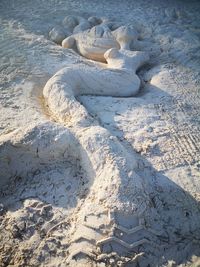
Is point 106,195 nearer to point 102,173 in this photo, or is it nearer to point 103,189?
point 103,189

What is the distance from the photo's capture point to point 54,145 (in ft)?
6.23

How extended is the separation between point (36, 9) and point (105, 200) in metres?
3.44

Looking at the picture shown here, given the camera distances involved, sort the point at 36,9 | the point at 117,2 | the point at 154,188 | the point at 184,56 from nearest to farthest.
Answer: the point at 154,188, the point at 184,56, the point at 36,9, the point at 117,2

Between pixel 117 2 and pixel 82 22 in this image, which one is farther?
pixel 117 2

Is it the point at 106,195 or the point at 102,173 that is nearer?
the point at 106,195

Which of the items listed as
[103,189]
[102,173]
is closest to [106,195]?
[103,189]

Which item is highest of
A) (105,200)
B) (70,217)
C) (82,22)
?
(82,22)

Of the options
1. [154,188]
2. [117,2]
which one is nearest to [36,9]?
[117,2]

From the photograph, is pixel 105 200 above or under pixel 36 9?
under

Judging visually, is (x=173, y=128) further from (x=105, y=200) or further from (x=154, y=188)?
(x=105, y=200)

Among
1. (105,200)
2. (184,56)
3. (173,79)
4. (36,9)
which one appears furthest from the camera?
(36,9)

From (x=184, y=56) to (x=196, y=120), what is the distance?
3.81 ft

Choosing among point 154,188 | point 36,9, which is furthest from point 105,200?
point 36,9

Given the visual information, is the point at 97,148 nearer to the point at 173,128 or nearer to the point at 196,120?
the point at 173,128
